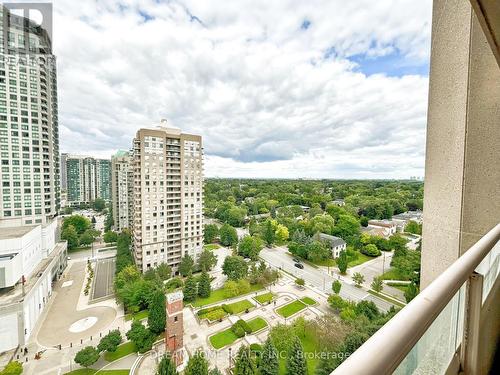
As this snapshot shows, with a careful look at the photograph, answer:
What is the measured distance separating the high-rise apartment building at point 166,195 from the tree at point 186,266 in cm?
99

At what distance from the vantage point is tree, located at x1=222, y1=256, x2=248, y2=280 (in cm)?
1474

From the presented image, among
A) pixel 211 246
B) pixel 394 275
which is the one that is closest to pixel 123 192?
pixel 211 246

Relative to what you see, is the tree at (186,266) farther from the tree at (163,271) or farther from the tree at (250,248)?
the tree at (250,248)

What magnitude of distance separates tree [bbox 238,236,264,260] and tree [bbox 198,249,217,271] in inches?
118

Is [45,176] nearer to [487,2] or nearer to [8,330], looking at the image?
[8,330]

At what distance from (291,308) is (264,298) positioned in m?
1.64

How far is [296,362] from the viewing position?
7.09 metres

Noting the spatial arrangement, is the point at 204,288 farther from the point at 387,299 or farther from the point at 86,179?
the point at 86,179

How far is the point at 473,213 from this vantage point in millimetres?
1926

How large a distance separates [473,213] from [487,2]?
157 centimetres

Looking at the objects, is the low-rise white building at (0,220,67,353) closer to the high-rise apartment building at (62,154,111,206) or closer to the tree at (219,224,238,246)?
the tree at (219,224,238,246)

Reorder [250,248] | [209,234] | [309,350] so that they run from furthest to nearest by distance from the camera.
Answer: [209,234]
[250,248]
[309,350]

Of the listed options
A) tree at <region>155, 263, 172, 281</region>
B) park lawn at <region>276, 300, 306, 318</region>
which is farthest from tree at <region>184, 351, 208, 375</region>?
tree at <region>155, 263, 172, 281</region>

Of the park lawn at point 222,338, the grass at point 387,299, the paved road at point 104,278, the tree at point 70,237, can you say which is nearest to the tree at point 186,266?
the paved road at point 104,278
